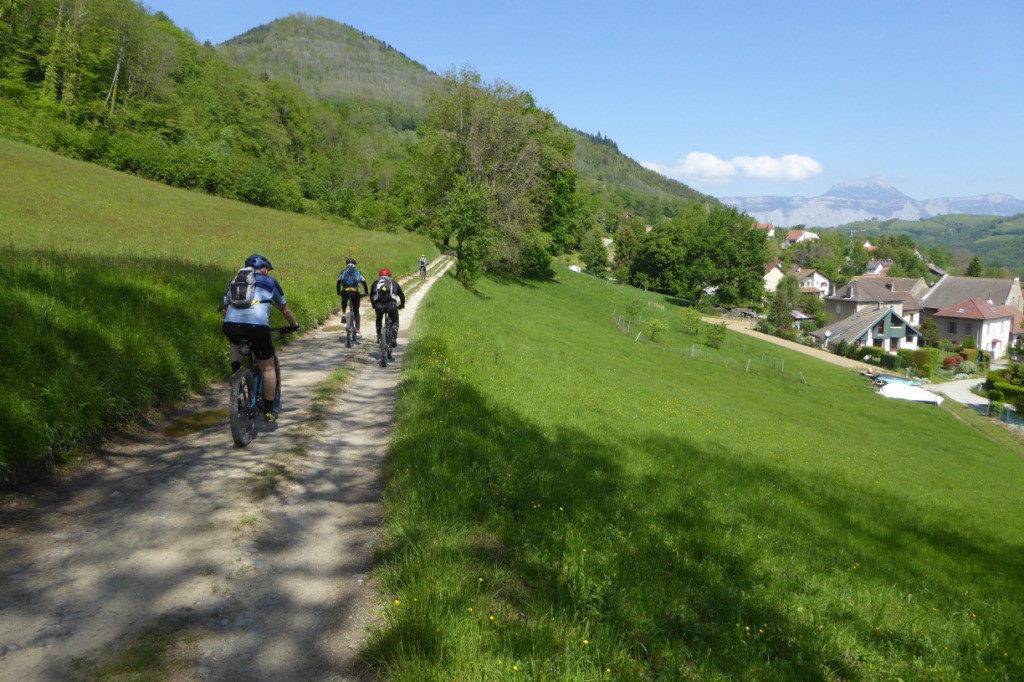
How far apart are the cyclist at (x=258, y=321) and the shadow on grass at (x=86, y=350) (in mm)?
1615

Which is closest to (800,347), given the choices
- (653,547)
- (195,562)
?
(653,547)

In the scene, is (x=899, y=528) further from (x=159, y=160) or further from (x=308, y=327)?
(x=159, y=160)

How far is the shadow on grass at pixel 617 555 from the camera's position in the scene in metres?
3.83

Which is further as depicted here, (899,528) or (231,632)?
(899,528)

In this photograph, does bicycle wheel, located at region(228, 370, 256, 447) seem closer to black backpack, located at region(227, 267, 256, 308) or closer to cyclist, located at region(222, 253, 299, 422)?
cyclist, located at region(222, 253, 299, 422)

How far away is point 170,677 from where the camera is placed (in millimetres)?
3086

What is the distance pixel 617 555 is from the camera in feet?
17.0

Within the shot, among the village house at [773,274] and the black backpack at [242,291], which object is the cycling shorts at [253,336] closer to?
the black backpack at [242,291]

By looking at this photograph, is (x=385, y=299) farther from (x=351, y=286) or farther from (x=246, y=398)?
(x=246, y=398)

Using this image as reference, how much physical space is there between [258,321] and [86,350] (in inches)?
94.0

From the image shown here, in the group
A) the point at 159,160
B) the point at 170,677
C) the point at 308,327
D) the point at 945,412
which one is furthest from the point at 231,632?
the point at 159,160

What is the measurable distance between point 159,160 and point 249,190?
9674 millimetres

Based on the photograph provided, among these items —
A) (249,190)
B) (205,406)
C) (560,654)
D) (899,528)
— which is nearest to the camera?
(560,654)

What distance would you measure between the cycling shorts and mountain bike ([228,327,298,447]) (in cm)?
7
